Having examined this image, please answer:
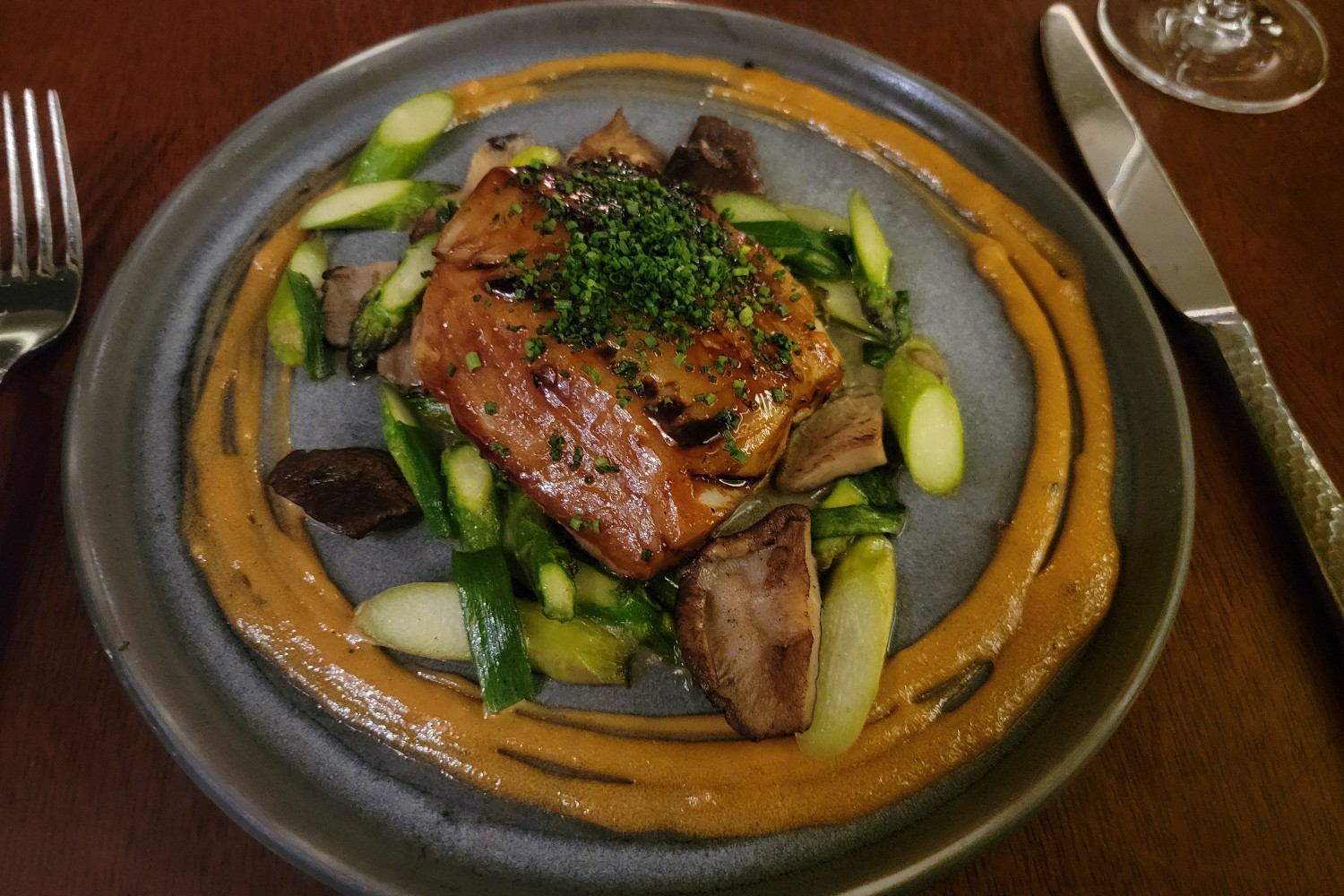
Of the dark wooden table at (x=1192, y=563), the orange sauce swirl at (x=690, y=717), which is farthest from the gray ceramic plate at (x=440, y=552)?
the dark wooden table at (x=1192, y=563)

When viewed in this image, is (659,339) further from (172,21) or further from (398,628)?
(172,21)

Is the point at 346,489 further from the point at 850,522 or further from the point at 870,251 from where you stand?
the point at 870,251

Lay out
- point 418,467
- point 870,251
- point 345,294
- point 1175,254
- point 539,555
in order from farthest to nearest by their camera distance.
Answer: point 1175,254
point 870,251
point 345,294
point 418,467
point 539,555

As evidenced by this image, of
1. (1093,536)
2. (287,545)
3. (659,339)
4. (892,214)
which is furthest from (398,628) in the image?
(892,214)

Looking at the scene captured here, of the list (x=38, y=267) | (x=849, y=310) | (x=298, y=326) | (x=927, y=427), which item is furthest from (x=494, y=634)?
(x=38, y=267)

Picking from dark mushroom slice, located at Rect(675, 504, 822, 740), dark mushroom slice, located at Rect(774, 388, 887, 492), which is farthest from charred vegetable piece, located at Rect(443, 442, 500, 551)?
dark mushroom slice, located at Rect(774, 388, 887, 492)

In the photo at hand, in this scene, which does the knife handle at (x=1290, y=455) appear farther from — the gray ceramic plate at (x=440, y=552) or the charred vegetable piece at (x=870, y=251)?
the charred vegetable piece at (x=870, y=251)
